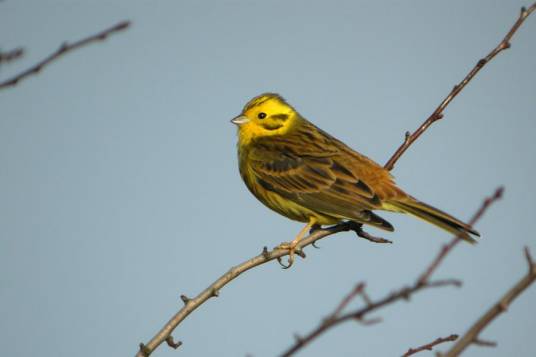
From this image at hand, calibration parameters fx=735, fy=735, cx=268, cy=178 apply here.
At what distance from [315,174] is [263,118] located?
3.43 ft

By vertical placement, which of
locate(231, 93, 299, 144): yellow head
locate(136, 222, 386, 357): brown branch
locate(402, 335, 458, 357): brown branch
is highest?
locate(231, 93, 299, 144): yellow head

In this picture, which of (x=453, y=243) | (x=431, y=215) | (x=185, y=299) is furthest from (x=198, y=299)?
(x=431, y=215)

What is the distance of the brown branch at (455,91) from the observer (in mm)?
4293

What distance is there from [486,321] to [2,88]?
185 cm

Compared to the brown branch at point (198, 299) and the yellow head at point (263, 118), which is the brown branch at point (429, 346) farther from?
the yellow head at point (263, 118)

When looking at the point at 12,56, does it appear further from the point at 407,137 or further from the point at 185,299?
the point at 407,137

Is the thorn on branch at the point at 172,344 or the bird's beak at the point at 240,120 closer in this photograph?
the thorn on branch at the point at 172,344

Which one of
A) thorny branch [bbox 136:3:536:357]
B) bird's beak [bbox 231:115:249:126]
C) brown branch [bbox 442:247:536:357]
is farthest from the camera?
bird's beak [bbox 231:115:249:126]

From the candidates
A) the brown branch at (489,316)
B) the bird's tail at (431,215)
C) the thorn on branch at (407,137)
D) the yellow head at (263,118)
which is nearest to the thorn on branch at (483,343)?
the brown branch at (489,316)

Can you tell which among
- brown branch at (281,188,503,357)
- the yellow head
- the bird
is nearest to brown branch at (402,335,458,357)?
brown branch at (281,188,503,357)

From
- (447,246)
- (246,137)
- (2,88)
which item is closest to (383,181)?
(246,137)

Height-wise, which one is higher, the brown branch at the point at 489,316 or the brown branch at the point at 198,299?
the brown branch at the point at 198,299

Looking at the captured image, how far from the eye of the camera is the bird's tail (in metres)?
5.15

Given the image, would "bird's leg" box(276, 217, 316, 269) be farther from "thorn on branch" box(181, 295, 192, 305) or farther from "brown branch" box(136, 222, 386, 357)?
"thorn on branch" box(181, 295, 192, 305)
